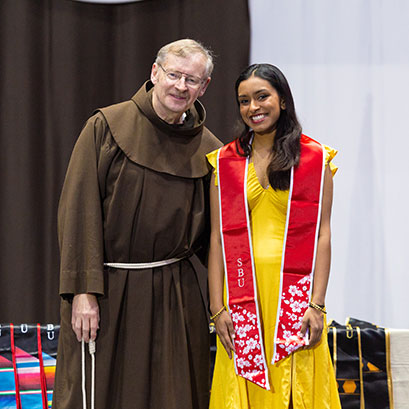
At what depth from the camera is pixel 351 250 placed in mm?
3586

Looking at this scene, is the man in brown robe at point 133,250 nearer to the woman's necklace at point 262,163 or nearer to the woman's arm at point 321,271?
the woman's necklace at point 262,163

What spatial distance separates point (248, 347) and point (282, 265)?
0.28m

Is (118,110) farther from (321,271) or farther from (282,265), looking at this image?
(321,271)

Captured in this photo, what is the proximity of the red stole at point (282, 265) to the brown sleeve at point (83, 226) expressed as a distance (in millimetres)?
416

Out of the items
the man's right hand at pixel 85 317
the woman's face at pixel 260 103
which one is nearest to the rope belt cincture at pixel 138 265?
the man's right hand at pixel 85 317

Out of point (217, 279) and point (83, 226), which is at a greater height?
point (83, 226)

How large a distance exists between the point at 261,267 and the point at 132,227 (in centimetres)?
45

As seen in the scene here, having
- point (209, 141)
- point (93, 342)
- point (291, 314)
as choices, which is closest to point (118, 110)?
point (209, 141)

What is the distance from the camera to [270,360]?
210cm

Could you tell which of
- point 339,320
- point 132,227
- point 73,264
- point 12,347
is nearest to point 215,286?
point 132,227

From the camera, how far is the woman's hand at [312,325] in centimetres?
204

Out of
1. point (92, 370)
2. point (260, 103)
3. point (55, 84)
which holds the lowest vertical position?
point (92, 370)

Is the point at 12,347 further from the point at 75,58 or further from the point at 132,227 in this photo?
the point at 75,58

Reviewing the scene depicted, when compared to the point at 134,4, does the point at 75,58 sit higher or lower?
lower
